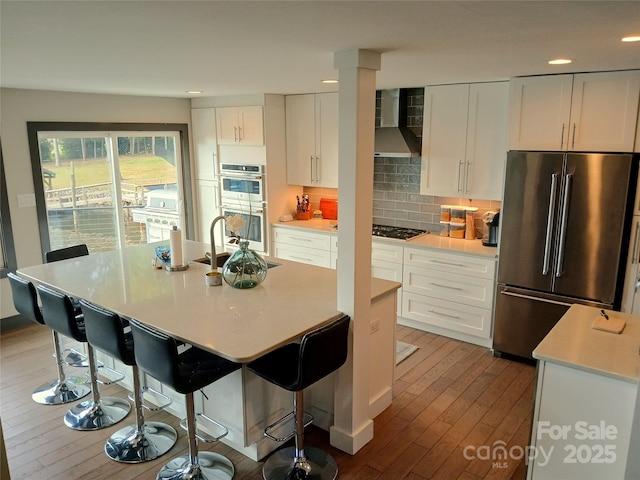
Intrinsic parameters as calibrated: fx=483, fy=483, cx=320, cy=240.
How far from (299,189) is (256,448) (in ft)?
11.9

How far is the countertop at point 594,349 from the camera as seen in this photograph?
2158 millimetres

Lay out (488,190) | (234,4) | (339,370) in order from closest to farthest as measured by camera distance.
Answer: (234,4), (339,370), (488,190)

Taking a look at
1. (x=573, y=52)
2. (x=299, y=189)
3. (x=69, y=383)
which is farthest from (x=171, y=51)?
(x=299, y=189)

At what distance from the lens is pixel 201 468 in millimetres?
2832

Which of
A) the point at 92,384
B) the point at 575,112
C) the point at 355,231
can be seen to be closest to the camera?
the point at 355,231

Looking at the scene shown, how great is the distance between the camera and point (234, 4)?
1.66 metres

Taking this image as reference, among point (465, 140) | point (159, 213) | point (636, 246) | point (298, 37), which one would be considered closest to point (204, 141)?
point (159, 213)

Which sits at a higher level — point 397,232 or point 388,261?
point 397,232

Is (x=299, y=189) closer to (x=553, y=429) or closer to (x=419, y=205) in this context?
(x=419, y=205)

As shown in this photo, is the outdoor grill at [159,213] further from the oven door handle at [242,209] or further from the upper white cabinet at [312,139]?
the upper white cabinet at [312,139]

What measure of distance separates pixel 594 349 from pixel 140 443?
2658mm

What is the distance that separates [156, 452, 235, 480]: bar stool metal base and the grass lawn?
3.52m

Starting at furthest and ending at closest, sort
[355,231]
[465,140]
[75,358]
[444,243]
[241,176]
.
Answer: [241,176], [444,243], [465,140], [75,358], [355,231]

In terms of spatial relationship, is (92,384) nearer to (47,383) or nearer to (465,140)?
(47,383)
